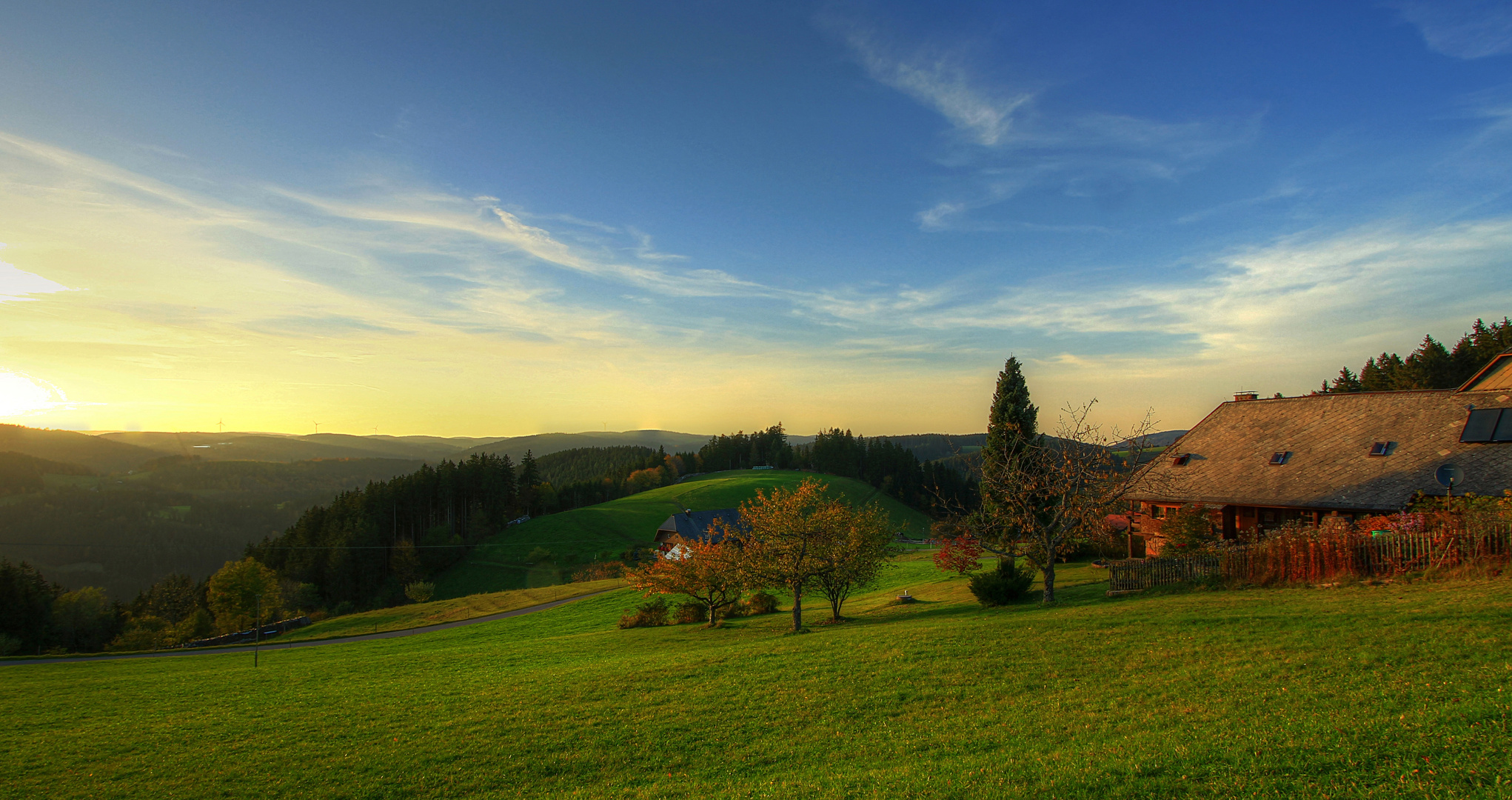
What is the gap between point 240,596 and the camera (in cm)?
6400

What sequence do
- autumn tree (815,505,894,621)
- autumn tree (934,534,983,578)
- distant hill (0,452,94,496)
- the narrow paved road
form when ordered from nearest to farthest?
autumn tree (815,505,894,621) < autumn tree (934,534,983,578) < the narrow paved road < distant hill (0,452,94,496)

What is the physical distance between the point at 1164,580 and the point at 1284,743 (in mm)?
16635

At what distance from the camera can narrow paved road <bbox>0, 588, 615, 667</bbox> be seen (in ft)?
124

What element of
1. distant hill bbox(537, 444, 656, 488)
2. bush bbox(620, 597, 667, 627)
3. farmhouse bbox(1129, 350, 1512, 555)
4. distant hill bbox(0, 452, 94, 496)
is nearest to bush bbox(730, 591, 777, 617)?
bush bbox(620, 597, 667, 627)

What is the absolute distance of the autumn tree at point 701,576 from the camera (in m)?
30.8

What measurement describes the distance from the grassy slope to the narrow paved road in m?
27.5

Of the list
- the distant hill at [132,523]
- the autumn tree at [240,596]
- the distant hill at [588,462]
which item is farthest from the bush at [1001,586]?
the distant hill at [132,523]

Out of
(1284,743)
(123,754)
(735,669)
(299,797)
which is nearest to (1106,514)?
(735,669)

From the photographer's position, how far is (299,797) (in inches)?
408

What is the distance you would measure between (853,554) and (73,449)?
24541 cm

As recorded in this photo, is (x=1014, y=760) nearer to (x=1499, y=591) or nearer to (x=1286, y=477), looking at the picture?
(x=1499, y=591)

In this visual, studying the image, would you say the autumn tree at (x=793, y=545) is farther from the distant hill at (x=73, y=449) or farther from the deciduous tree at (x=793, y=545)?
the distant hill at (x=73, y=449)

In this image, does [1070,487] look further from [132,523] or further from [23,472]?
[23,472]

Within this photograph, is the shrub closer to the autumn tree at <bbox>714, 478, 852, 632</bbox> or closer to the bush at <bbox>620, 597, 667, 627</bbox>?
the bush at <bbox>620, 597, 667, 627</bbox>
